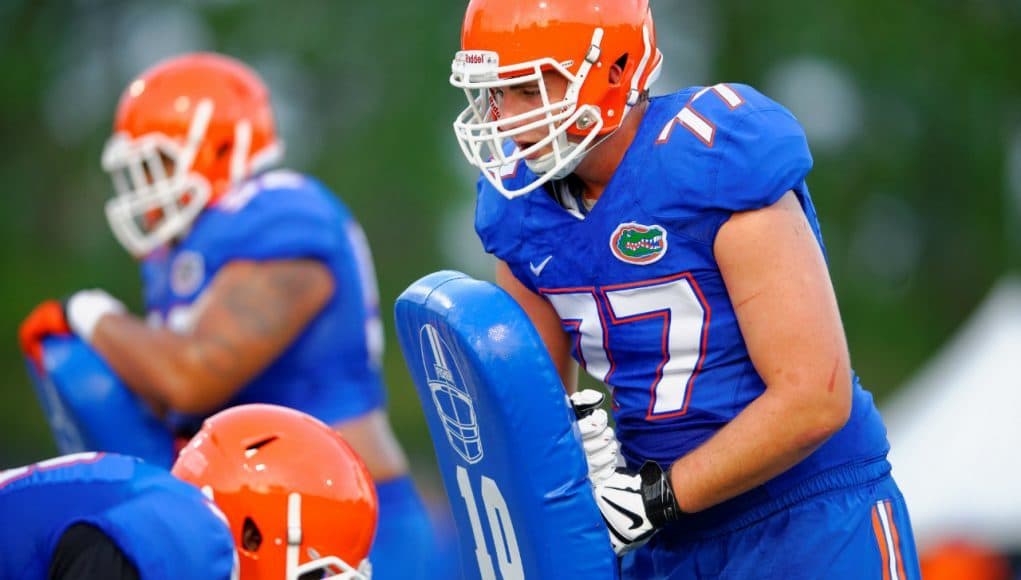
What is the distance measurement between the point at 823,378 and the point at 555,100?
27.7 inches

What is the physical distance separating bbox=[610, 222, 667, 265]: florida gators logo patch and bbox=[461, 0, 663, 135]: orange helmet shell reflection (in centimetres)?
20

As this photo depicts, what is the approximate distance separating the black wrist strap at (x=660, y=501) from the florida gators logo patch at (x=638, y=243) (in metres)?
0.39

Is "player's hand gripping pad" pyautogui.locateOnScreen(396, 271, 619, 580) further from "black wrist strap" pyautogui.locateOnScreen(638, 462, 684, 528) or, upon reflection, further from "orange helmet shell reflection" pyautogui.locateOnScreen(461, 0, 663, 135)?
"orange helmet shell reflection" pyautogui.locateOnScreen(461, 0, 663, 135)

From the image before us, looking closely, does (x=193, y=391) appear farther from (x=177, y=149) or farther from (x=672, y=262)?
(x=672, y=262)

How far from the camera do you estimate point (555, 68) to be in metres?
2.60

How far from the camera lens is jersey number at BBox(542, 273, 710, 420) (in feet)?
8.52

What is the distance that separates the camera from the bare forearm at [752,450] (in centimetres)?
245

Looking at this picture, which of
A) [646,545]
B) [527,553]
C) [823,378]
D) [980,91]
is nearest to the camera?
[823,378]

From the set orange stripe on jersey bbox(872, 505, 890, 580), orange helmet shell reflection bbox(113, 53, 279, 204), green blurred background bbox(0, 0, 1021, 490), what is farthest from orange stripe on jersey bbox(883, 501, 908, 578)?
green blurred background bbox(0, 0, 1021, 490)

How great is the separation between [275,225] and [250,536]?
4.72ft

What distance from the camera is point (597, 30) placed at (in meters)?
2.62

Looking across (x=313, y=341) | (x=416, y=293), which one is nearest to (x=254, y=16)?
(x=313, y=341)

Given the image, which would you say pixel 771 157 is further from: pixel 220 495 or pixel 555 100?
pixel 220 495

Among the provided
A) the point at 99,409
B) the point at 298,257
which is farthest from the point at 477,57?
the point at 99,409
